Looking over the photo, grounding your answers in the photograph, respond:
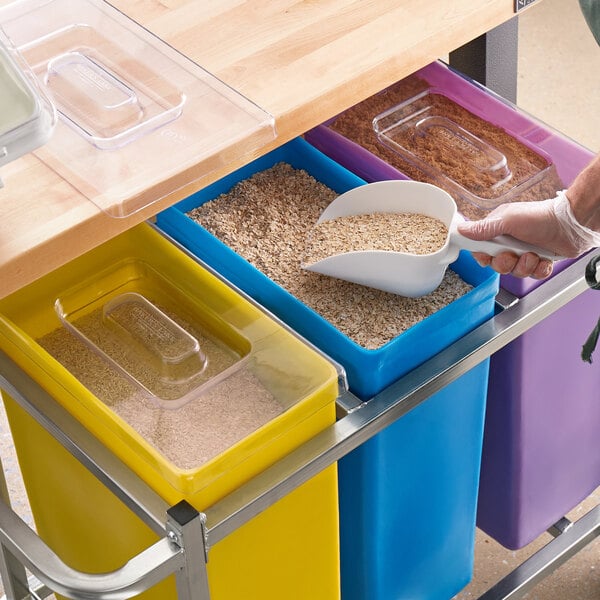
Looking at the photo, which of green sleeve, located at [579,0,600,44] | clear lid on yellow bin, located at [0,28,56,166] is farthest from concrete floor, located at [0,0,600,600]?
clear lid on yellow bin, located at [0,28,56,166]

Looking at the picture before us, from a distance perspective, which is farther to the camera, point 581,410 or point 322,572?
point 581,410

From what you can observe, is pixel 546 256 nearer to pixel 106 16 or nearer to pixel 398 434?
pixel 398 434

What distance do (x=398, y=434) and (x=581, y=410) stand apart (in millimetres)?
472

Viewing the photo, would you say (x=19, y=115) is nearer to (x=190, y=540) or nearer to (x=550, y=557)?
(x=190, y=540)

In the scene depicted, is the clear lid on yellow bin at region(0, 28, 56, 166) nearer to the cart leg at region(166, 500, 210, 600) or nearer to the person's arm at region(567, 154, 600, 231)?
the cart leg at region(166, 500, 210, 600)

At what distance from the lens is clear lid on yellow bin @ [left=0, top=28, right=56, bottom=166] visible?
1.23 m

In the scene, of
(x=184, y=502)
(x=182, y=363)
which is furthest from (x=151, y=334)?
(x=184, y=502)

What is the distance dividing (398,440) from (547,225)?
35cm

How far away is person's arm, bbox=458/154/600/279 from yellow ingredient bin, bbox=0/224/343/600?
0.93 feet

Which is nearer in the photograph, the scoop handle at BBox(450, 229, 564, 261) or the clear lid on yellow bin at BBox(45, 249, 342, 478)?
the clear lid on yellow bin at BBox(45, 249, 342, 478)

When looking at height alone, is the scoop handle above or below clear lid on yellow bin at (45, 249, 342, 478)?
above

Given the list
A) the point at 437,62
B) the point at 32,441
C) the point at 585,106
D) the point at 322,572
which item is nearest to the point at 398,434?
the point at 322,572

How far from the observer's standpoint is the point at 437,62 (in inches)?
74.5

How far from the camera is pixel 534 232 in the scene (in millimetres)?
1575
